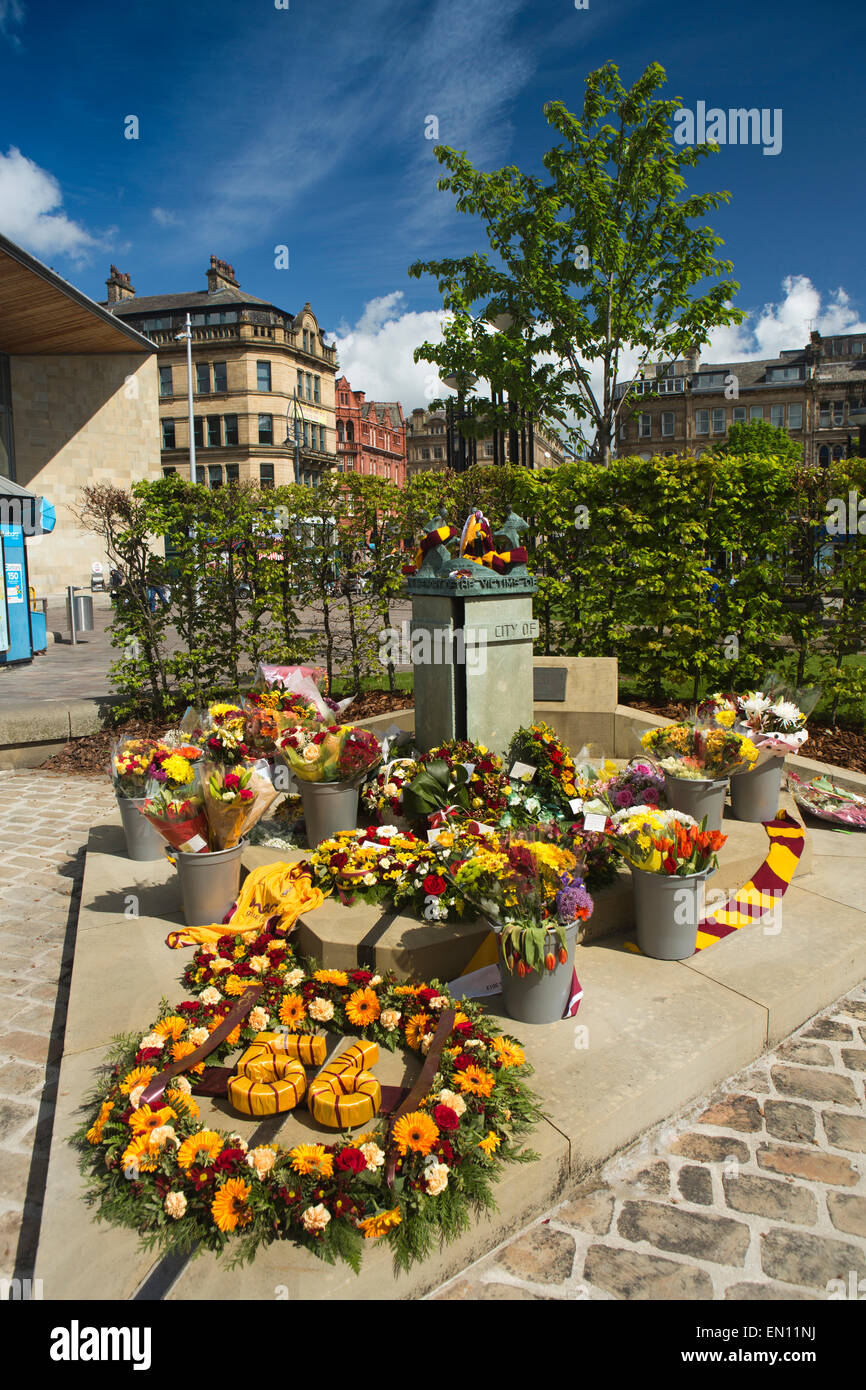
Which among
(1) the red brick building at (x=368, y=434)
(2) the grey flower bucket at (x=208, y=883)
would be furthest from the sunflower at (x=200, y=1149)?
(1) the red brick building at (x=368, y=434)

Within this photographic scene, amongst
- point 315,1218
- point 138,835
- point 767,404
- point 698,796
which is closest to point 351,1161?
point 315,1218

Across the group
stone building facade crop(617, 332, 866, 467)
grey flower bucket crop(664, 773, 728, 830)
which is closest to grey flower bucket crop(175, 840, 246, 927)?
grey flower bucket crop(664, 773, 728, 830)

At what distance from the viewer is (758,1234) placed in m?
2.77

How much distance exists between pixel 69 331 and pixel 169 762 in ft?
85.3

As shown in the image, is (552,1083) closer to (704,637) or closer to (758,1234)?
(758,1234)

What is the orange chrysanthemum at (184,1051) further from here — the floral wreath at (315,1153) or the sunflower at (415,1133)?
the sunflower at (415,1133)

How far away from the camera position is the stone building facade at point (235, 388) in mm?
56344

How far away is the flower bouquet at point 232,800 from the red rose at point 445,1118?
202 cm

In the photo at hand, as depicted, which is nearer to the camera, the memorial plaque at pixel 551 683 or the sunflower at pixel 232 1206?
the sunflower at pixel 232 1206

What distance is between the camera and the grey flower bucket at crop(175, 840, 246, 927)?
4.48 meters

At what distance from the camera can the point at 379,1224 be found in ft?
8.36

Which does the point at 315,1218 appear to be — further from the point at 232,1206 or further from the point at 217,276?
the point at 217,276

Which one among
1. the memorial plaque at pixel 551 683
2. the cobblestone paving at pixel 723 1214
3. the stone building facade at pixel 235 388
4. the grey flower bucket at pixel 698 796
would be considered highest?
the stone building facade at pixel 235 388
